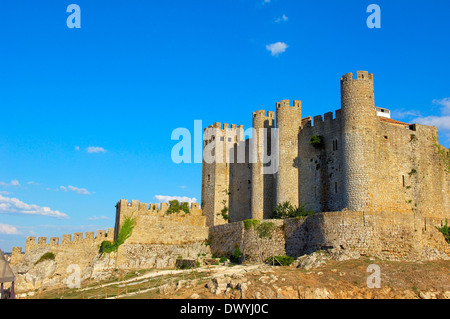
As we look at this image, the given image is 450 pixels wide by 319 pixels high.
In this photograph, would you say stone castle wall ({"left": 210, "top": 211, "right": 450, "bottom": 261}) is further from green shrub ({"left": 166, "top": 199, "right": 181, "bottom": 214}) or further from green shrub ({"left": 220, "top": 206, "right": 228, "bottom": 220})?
green shrub ({"left": 166, "top": 199, "right": 181, "bottom": 214})

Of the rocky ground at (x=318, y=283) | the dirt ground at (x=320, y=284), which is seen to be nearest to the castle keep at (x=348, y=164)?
the rocky ground at (x=318, y=283)

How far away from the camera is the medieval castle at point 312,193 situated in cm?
2881

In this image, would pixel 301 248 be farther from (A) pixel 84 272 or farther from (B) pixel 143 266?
(A) pixel 84 272

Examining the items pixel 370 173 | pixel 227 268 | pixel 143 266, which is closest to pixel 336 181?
pixel 370 173

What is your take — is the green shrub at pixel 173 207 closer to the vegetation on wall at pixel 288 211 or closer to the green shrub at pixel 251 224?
the green shrub at pixel 251 224

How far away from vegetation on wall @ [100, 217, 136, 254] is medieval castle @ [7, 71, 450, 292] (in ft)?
1.29

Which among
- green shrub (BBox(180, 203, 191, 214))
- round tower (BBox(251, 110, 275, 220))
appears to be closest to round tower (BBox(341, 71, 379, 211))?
round tower (BBox(251, 110, 275, 220))

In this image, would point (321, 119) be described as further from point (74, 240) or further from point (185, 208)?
point (74, 240)

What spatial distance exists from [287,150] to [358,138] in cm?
670

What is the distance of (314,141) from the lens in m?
35.9

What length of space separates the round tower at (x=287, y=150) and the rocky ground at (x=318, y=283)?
914 cm

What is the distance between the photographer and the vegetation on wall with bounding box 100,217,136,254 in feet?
123

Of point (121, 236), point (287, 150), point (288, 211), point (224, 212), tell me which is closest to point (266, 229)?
point (288, 211)
